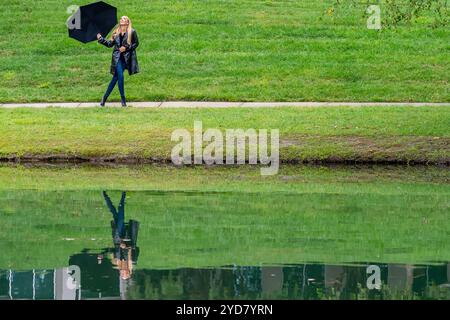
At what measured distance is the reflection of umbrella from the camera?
2941cm

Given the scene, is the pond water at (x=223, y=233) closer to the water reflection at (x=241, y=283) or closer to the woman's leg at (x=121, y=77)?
the water reflection at (x=241, y=283)

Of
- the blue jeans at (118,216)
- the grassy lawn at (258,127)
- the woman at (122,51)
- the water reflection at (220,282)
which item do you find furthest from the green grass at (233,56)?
the water reflection at (220,282)

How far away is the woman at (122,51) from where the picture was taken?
26.1m

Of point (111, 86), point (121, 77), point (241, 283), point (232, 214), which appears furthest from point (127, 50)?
point (241, 283)

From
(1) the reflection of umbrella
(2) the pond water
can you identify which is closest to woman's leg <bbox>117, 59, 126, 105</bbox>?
(1) the reflection of umbrella

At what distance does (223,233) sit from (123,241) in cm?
125

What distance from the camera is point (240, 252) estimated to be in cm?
1417

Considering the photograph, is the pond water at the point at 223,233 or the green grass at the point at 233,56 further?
the green grass at the point at 233,56

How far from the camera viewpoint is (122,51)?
26172 millimetres

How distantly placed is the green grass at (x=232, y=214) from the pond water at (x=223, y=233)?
0.9 inches

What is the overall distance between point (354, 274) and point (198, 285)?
5.17ft

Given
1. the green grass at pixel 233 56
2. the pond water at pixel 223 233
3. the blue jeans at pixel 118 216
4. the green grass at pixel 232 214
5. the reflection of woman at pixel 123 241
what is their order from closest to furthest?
the pond water at pixel 223 233 → the reflection of woman at pixel 123 241 → the green grass at pixel 232 214 → the blue jeans at pixel 118 216 → the green grass at pixel 233 56
